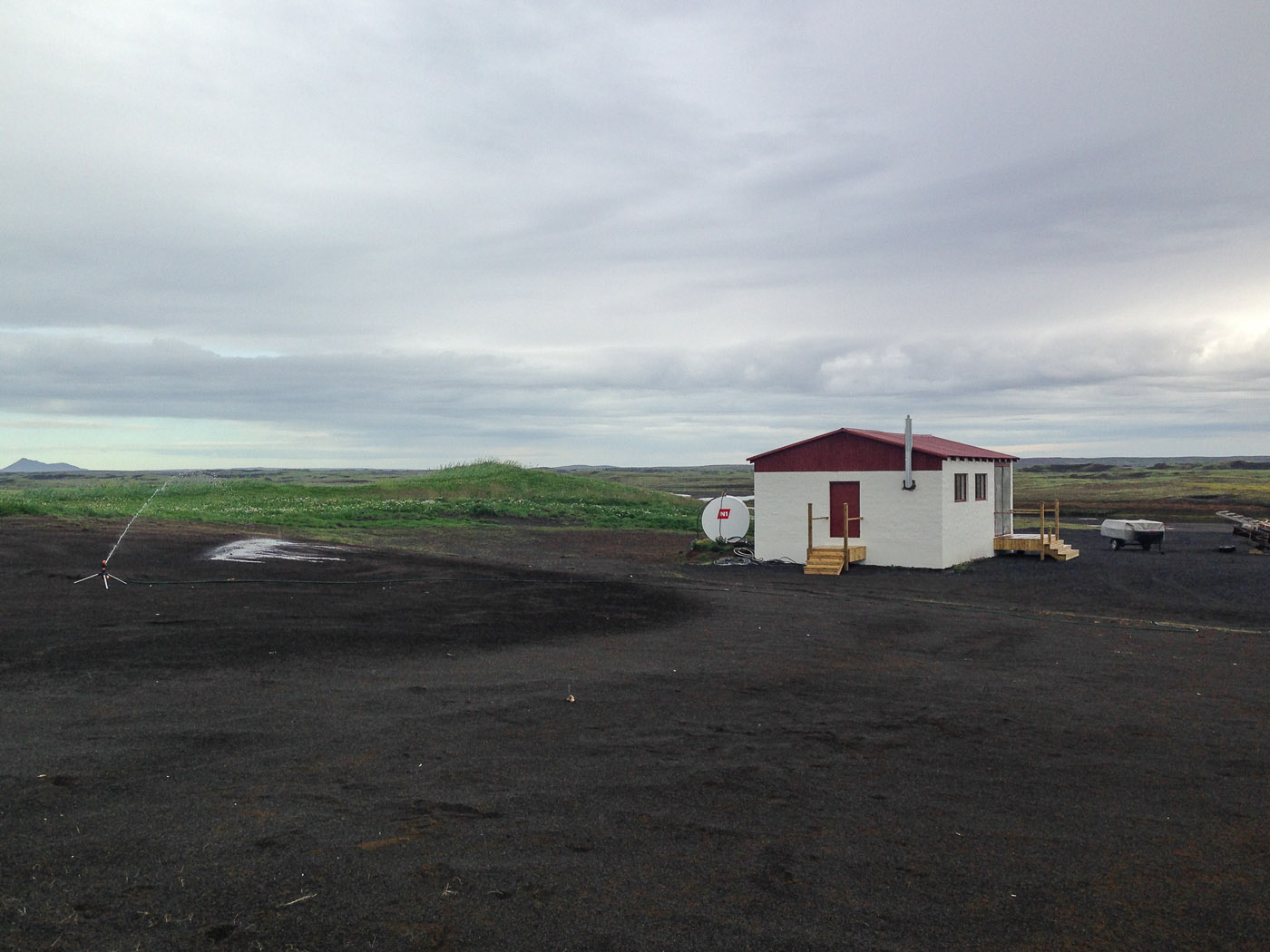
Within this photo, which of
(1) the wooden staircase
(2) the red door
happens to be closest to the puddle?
(2) the red door

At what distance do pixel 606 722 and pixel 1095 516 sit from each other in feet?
194

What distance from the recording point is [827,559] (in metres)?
27.4

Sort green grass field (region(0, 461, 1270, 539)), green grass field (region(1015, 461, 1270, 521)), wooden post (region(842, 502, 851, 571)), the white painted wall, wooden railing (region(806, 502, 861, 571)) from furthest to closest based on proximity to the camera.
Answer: green grass field (region(1015, 461, 1270, 521))
green grass field (region(0, 461, 1270, 539))
the white painted wall
wooden railing (region(806, 502, 861, 571))
wooden post (region(842, 502, 851, 571))

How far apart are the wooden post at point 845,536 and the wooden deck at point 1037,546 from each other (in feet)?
21.8

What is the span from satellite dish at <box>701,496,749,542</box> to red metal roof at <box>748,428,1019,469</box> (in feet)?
9.96

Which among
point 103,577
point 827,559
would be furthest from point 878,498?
point 103,577

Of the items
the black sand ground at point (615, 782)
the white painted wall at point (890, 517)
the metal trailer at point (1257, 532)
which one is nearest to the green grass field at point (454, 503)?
the white painted wall at point (890, 517)

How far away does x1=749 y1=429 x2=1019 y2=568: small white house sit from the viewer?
2770 centimetres

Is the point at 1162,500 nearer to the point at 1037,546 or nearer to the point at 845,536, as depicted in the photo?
the point at 1037,546

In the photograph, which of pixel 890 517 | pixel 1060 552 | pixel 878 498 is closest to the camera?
pixel 890 517

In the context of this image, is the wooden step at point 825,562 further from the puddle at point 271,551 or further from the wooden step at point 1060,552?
the puddle at point 271,551

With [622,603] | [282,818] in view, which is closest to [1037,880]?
[282,818]

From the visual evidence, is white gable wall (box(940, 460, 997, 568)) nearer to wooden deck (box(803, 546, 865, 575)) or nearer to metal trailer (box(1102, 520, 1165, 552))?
wooden deck (box(803, 546, 865, 575))

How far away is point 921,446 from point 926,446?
2.52 feet
